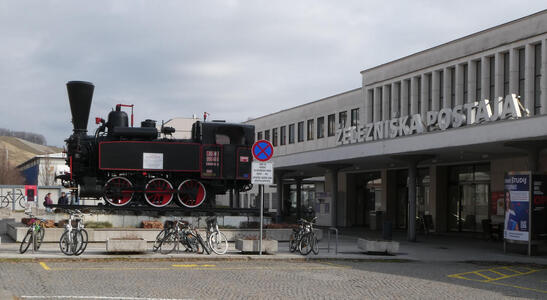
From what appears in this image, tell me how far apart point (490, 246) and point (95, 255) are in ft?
48.5

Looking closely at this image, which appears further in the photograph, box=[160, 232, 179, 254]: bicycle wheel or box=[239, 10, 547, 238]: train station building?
box=[239, 10, 547, 238]: train station building

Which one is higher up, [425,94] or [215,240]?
[425,94]

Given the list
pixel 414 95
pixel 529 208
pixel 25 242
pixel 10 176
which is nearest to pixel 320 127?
pixel 414 95

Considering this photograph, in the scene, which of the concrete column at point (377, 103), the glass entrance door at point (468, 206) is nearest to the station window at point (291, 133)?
the concrete column at point (377, 103)

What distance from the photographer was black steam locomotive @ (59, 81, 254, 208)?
23.7 metres

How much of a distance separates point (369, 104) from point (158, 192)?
1868 centimetres

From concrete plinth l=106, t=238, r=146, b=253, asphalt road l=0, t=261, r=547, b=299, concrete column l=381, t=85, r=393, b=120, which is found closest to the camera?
asphalt road l=0, t=261, r=547, b=299

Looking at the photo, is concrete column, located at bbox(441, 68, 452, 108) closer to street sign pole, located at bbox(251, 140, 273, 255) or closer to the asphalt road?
the asphalt road

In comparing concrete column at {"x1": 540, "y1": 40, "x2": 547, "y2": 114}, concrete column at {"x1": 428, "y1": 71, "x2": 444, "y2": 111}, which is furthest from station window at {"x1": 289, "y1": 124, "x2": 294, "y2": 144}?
concrete column at {"x1": 540, "y1": 40, "x2": 547, "y2": 114}

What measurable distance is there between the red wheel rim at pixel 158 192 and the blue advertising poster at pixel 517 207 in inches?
A: 488

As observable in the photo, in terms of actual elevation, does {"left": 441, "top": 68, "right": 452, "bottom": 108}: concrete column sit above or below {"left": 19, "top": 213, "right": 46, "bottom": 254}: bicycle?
above

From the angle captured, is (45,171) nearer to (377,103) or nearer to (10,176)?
(10,176)

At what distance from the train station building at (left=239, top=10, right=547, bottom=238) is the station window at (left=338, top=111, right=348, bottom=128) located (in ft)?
0.22

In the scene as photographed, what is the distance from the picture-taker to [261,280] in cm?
1202
